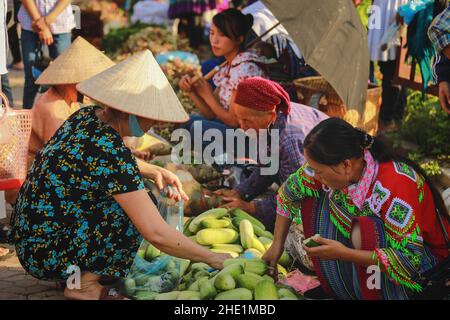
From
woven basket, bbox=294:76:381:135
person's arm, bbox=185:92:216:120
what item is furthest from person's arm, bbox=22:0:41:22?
woven basket, bbox=294:76:381:135

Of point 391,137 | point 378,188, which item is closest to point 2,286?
point 378,188

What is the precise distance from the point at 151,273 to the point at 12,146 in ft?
3.44

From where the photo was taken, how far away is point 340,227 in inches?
127

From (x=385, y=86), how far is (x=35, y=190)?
→ 4.11 meters

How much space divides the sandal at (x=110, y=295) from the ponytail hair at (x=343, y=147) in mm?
1097

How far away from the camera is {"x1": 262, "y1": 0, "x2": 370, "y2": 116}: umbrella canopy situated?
4.01 m

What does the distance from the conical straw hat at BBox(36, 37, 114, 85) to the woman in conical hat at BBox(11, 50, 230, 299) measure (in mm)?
957

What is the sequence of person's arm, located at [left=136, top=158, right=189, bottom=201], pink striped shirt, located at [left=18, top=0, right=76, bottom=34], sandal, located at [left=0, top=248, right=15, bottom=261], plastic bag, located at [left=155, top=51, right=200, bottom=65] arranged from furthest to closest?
1. plastic bag, located at [left=155, top=51, right=200, bottom=65]
2. pink striped shirt, located at [left=18, top=0, right=76, bottom=34]
3. sandal, located at [left=0, top=248, right=15, bottom=261]
4. person's arm, located at [left=136, top=158, right=189, bottom=201]

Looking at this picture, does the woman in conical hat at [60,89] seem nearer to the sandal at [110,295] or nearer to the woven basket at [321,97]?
the sandal at [110,295]

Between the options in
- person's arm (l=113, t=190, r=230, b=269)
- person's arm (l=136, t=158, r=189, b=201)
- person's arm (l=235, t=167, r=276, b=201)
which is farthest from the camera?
person's arm (l=235, t=167, r=276, b=201)

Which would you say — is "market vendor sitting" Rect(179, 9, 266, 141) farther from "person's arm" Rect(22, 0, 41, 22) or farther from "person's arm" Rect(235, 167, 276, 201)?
"person's arm" Rect(22, 0, 41, 22)

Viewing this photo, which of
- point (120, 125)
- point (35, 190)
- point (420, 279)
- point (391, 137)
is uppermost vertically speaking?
point (120, 125)

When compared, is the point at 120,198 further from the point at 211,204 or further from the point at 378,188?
the point at 211,204

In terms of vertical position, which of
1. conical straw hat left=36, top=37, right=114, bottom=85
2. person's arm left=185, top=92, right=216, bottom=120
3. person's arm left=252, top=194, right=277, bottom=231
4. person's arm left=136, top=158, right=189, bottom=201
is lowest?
person's arm left=252, top=194, right=277, bottom=231
